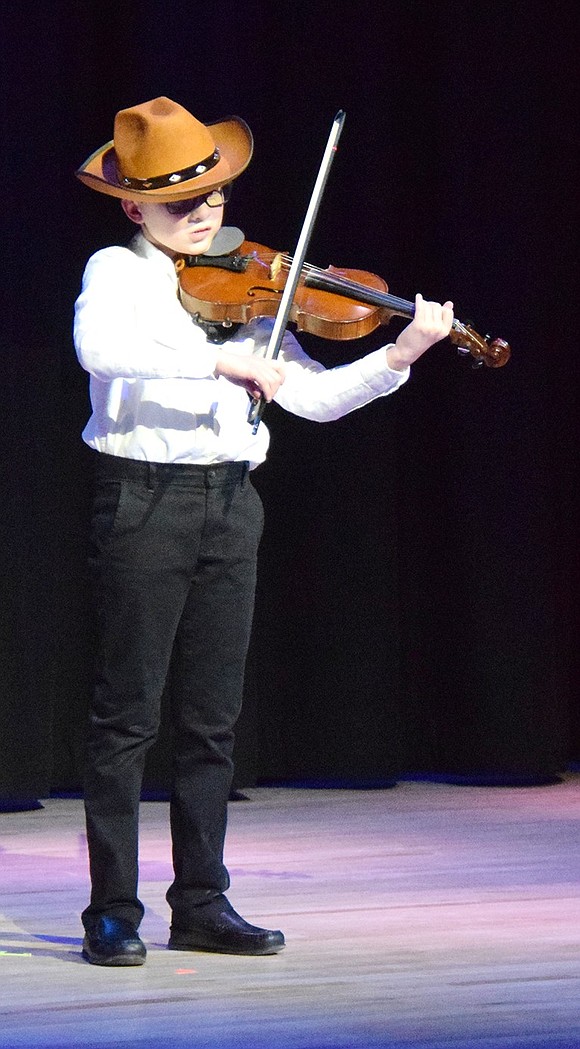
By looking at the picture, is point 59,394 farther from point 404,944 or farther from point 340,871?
point 404,944

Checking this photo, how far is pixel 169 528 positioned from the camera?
2.51 meters

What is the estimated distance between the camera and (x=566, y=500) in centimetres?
492

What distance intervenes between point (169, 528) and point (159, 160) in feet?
1.85

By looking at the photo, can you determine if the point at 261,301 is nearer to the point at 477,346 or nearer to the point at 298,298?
the point at 298,298

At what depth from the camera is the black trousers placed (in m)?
2.51

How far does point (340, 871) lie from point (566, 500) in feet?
6.22

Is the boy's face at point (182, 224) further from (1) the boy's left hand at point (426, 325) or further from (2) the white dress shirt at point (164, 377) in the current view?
(1) the boy's left hand at point (426, 325)

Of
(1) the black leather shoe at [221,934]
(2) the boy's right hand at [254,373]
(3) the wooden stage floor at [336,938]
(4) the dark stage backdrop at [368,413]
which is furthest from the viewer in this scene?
(4) the dark stage backdrop at [368,413]

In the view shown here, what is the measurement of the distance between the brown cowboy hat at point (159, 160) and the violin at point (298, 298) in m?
0.14

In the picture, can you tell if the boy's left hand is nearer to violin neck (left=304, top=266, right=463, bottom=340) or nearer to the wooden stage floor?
violin neck (left=304, top=266, right=463, bottom=340)

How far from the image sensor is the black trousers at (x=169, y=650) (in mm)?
2512

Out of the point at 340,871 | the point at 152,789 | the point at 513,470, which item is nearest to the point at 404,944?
the point at 340,871

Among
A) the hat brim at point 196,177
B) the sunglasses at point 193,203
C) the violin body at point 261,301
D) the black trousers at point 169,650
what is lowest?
the black trousers at point 169,650

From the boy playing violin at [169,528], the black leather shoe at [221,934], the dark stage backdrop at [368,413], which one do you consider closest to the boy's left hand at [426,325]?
the boy playing violin at [169,528]
